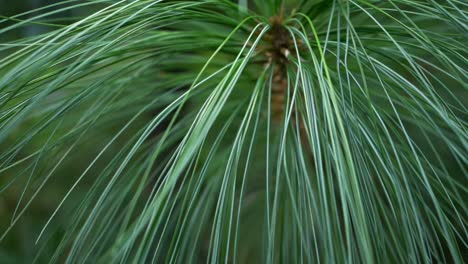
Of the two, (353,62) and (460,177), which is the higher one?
(353,62)

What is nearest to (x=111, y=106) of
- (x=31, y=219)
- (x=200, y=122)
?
(x=200, y=122)

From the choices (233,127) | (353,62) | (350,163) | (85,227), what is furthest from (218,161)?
(350,163)

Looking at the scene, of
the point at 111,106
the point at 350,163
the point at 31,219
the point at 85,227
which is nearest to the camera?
the point at 350,163

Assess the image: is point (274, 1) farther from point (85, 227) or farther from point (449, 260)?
point (449, 260)

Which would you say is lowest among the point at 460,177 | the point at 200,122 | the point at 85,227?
the point at 460,177

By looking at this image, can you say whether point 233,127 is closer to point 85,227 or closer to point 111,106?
point 111,106

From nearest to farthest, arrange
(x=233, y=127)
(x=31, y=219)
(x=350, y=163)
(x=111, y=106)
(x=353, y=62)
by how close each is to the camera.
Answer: (x=350, y=163) < (x=111, y=106) < (x=353, y=62) < (x=233, y=127) < (x=31, y=219)

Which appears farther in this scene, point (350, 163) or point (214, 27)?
point (214, 27)

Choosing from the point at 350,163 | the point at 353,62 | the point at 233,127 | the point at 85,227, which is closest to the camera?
the point at 350,163

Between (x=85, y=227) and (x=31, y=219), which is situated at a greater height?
(x=85, y=227)
